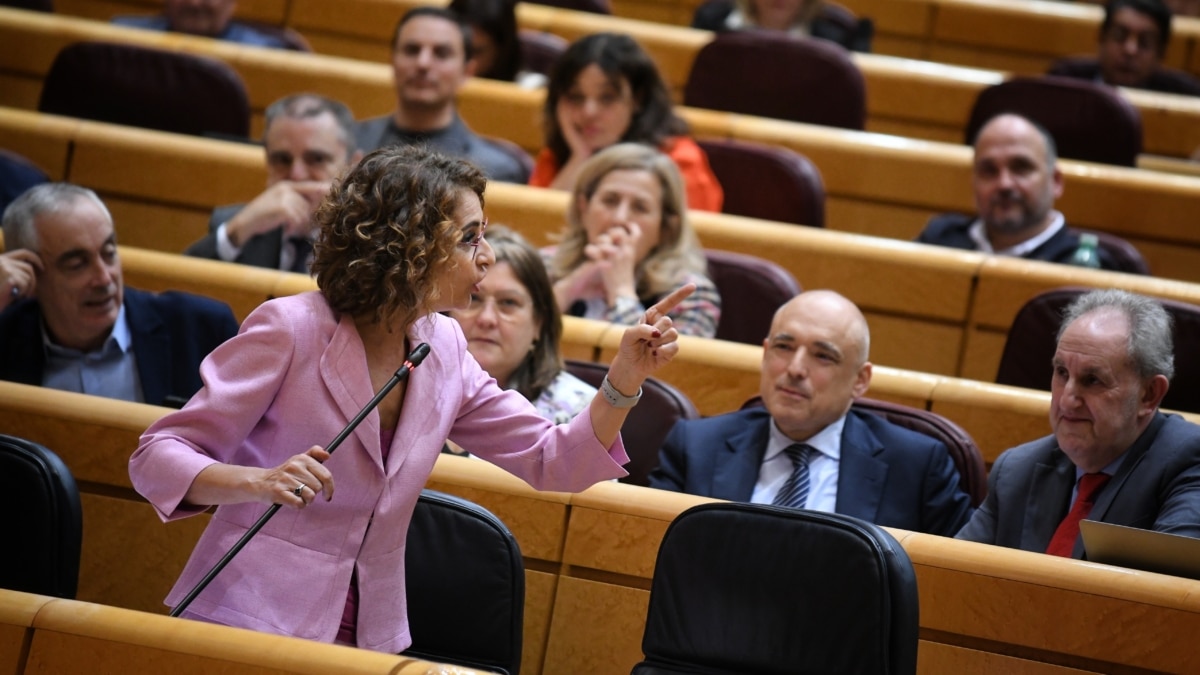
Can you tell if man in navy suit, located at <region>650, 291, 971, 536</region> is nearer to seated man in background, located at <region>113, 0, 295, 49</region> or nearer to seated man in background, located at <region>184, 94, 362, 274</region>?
seated man in background, located at <region>184, 94, 362, 274</region>

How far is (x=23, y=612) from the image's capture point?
1.13m

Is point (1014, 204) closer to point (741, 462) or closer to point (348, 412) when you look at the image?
point (741, 462)

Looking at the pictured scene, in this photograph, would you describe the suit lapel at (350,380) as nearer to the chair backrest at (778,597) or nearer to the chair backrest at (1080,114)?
the chair backrest at (778,597)

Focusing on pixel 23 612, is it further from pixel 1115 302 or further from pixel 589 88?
pixel 589 88

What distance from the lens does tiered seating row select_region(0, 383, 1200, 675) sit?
4.38ft

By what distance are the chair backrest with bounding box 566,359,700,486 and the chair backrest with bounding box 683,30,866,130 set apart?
117 cm

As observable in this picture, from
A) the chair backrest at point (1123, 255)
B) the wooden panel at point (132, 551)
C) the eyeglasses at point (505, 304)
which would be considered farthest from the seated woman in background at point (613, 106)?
the wooden panel at point (132, 551)

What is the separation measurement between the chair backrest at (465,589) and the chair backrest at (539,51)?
1844 millimetres

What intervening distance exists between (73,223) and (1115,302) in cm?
119

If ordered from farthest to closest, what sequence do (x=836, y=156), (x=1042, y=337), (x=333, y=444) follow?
(x=836, y=156)
(x=1042, y=337)
(x=333, y=444)

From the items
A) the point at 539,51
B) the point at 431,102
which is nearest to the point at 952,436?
the point at 431,102

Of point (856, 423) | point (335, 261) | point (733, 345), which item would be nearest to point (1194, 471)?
point (856, 423)

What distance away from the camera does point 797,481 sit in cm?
169

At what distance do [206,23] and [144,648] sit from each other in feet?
7.03
